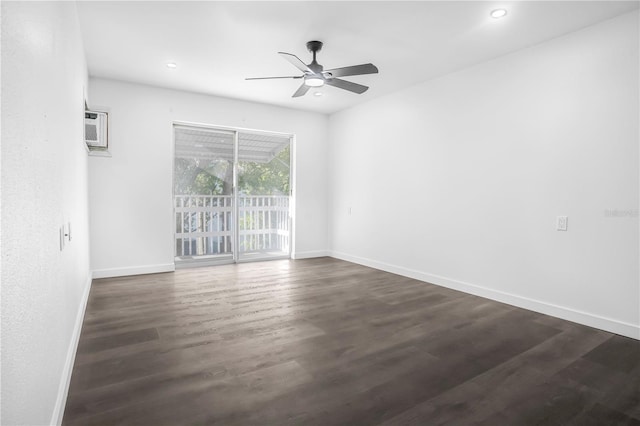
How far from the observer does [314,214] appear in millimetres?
6324

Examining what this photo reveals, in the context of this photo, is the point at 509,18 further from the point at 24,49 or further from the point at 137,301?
the point at 137,301

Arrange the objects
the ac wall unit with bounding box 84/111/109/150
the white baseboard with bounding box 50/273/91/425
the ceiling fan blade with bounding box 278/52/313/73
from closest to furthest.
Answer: the white baseboard with bounding box 50/273/91/425 < the ceiling fan blade with bounding box 278/52/313/73 < the ac wall unit with bounding box 84/111/109/150

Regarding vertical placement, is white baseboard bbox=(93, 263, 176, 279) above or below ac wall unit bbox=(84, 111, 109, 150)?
below

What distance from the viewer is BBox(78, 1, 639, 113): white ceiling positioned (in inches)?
110

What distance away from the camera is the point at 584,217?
307cm

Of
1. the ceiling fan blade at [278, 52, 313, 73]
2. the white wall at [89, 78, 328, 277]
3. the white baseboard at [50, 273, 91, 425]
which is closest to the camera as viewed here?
the white baseboard at [50, 273, 91, 425]

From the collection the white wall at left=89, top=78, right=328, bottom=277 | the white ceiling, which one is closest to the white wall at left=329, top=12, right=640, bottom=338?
the white ceiling

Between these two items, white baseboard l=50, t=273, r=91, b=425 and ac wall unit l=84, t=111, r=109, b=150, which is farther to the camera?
ac wall unit l=84, t=111, r=109, b=150

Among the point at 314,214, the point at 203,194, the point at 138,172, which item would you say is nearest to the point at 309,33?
the point at 138,172

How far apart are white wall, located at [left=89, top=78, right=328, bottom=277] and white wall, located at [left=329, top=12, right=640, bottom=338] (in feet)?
9.39

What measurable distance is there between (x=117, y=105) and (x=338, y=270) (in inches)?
149

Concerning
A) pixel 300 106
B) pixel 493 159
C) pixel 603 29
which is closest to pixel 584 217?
pixel 493 159

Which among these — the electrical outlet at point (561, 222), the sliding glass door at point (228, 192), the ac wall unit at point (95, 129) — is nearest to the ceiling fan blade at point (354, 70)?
the electrical outlet at point (561, 222)

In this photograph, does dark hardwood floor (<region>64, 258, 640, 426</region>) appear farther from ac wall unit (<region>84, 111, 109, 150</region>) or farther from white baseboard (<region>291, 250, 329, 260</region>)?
white baseboard (<region>291, 250, 329, 260</region>)
